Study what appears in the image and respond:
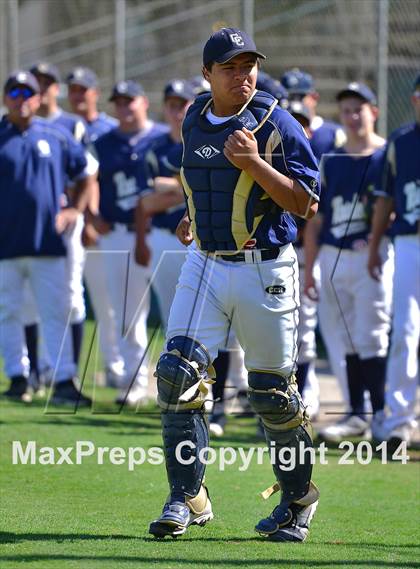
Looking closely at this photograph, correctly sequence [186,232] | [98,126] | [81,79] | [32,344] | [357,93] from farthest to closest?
[98,126] < [81,79] < [32,344] < [357,93] < [186,232]

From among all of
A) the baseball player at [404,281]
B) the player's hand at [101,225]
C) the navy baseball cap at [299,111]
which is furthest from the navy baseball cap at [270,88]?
the player's hand at [101,225]

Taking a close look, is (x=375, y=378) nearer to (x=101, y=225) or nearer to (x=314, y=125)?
(x=314, y=125)

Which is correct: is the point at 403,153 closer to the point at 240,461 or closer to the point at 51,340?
the point at 240,461

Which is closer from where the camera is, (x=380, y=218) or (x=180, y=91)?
(x=380, y=218)

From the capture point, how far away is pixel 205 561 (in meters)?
4.92

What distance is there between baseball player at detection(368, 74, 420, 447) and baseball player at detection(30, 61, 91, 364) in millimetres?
2819

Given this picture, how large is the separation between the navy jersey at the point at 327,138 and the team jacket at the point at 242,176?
3.94 meters

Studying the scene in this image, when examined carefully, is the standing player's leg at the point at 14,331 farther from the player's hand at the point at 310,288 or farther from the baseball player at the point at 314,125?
the baseball player at the point at 314,125

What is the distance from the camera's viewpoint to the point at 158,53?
17.5 m

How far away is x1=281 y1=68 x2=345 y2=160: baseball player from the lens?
9375mm

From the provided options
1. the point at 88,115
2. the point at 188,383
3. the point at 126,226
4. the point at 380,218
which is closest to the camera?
the point at 188,383

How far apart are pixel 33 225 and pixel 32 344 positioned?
5.08 ft

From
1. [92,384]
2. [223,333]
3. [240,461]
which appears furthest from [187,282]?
[92,384]

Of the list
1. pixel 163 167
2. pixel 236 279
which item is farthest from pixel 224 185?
pixel 163 167
